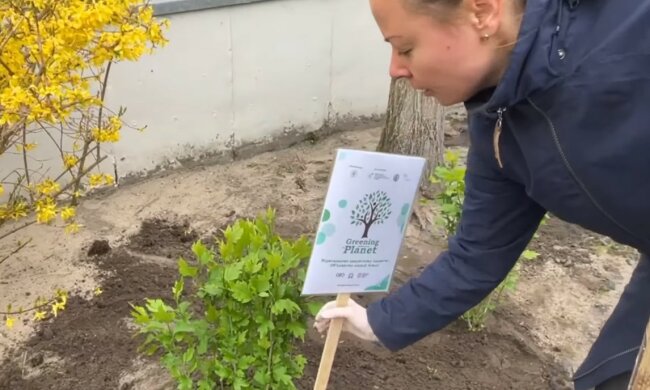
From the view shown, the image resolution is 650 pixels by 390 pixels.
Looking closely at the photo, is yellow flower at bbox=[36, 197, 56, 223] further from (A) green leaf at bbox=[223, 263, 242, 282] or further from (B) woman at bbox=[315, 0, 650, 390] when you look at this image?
(B) woman at bbox=[315, 0, 650, 390]

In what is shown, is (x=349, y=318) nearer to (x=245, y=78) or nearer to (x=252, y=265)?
(x=252, y=265)

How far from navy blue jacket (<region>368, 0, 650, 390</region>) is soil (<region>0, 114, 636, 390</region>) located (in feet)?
4.48

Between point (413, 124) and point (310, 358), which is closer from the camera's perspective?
point (310, 358)

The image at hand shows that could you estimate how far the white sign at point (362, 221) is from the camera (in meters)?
1.95

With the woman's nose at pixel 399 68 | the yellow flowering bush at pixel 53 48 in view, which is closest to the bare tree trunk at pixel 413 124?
the yellow flowering bush at pixel 53 48

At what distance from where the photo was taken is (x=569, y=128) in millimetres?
1557

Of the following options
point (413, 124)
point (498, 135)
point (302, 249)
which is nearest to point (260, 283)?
point (302, 249)

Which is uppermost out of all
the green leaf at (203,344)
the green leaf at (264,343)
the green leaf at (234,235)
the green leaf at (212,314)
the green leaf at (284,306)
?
the green leaf at (234,235)

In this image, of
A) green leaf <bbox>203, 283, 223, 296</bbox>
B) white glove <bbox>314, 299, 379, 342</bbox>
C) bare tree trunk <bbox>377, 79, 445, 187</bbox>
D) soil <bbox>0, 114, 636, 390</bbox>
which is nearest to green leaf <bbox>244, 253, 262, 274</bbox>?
green leaf <bbox>203, 283, 223, 296</bbox>

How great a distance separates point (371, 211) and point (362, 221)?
1.4 inches

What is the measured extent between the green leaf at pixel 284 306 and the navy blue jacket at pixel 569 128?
1.79ft

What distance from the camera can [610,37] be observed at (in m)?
1.47

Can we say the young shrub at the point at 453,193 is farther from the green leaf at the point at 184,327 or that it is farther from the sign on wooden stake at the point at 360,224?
the green leaf at the point at 184,327

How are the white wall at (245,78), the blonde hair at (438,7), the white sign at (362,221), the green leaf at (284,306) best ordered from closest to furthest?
the blonde hair at (438,7), the white sign at (362,221), the green leaf at (284,306), the white wall at (245,78)
